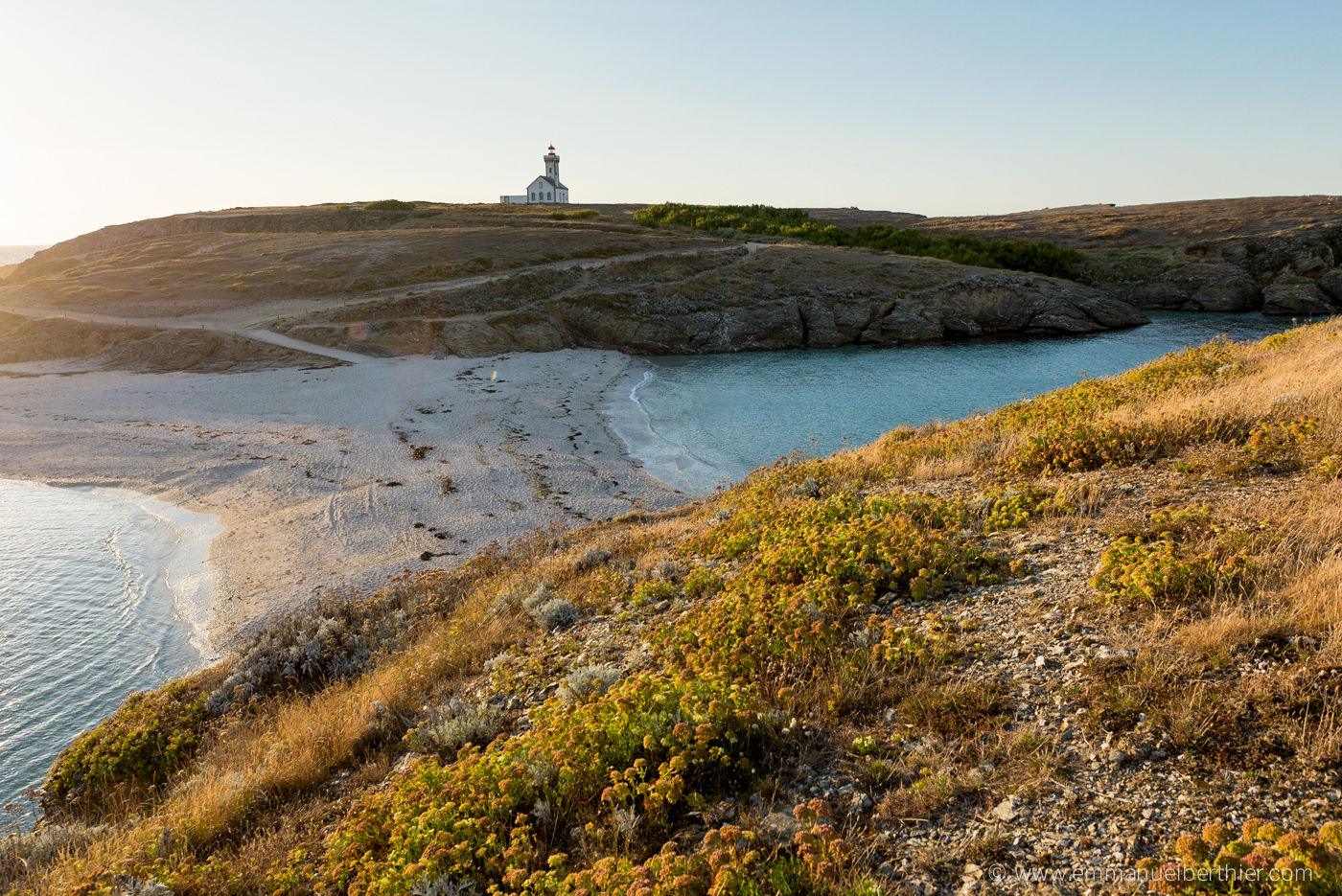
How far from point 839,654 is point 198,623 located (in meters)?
12.9

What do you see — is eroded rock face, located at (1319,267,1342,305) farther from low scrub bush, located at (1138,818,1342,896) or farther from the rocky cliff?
low scrub bush, located at (1138,818,1342,896)

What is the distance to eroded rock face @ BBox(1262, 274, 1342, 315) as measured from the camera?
54.7 metres

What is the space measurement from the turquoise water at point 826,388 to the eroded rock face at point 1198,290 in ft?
14.5

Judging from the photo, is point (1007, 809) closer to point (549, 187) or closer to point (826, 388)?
point (826, 388)

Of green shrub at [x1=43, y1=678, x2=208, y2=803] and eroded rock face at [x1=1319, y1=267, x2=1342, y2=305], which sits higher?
eroded rock face at [x1=1319, y1=267, x2=1342, y2=305]

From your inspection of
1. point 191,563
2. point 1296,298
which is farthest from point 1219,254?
point 191,563

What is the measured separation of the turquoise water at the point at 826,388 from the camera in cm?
2548

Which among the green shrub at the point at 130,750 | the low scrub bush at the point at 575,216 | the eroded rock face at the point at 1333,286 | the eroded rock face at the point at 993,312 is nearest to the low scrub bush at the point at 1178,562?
the green shrub at the point at 130,750

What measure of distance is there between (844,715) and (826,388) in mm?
31835

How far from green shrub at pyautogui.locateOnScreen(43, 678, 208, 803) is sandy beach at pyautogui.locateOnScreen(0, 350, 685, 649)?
329 centimetres

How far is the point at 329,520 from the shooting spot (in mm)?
17484

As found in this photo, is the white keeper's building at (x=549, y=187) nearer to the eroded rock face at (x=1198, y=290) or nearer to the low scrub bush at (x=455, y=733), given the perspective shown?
the eroded rock face at (x=1198, y=290)

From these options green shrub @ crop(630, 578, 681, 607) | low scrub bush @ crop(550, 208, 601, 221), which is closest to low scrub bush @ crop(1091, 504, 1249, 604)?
green shrub @ crop(630, 578, 681, 607)

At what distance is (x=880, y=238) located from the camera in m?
76.6
